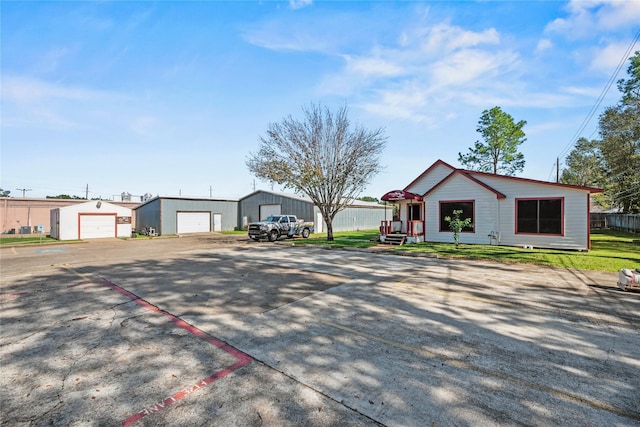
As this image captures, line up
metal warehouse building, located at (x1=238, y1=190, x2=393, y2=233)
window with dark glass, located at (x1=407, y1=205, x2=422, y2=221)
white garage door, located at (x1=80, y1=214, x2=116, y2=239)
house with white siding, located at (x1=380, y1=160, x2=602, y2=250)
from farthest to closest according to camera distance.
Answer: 1. metal warehouse building, located at (x1=238, y1=190, x2=393, y2=233)
2. white garage door, located at (x1=80, y1=214, x2=116, y2=239)
3. window with dark glass, located at (x1=407, y1=205, x2=422, y2=221)
4. house with white siding, located at (x1=380, y1=160, x2=602, y2=250)

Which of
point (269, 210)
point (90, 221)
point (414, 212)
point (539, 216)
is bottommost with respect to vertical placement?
point (90, 221)

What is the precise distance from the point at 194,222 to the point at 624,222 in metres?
43.1

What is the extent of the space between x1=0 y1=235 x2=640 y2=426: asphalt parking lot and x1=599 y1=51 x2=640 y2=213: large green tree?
95.7 ft

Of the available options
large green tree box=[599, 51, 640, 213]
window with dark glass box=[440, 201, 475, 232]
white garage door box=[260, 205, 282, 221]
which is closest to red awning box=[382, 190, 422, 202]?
window with dark glass box=[440, 201, 475, 232]

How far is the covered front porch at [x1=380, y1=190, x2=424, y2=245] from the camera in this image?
18.9 m

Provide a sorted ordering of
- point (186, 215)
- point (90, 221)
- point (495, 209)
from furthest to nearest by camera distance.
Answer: point (186, 215) → point (90, 221) → point (495, 209)

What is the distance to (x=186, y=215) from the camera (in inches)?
1278

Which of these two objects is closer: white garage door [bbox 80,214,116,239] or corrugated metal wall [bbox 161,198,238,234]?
white garage door [bbox 80,214,116,239]

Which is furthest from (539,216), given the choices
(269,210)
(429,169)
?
(269,210)

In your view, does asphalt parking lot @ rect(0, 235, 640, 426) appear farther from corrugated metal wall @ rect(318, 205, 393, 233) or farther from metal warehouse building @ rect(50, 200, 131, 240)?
corrugated metal wall @ rect(318, 205, 393, 233)

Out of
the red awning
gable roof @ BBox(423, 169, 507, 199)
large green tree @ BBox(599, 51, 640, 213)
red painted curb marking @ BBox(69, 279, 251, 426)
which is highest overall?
large green tree @ BBox(599, 51, 640, 213)

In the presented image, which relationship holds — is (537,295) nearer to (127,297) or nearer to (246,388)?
(246,388)

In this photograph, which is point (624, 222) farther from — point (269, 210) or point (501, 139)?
point (269, 210)

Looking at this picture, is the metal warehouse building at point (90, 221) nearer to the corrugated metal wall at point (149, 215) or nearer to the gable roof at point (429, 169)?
the corrugated metal wall at point (149, 215)
